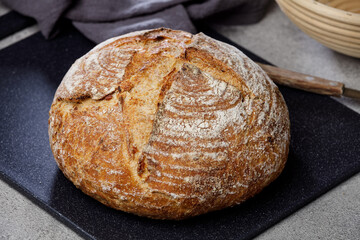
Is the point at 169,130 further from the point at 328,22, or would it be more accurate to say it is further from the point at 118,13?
the point at 118,13

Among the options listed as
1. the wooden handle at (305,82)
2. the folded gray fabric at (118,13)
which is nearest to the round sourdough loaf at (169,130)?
the wooden handle at (305,82)

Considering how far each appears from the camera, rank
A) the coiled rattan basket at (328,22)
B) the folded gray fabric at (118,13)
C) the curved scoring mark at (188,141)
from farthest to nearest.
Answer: the folded gray fabric at (118,13)
the coiled rattan basket at (328,22)
the curved scoring mark at (188,141)

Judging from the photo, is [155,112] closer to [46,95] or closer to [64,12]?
[46,95]

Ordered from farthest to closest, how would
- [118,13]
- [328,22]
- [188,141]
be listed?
[118,13] < [328,22] < [188,141]

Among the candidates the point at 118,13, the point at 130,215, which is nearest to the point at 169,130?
the point at 130,215

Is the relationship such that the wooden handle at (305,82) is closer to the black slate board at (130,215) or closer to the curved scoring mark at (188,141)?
the black slate board at (130,215)

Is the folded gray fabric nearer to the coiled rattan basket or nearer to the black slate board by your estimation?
the black slate board

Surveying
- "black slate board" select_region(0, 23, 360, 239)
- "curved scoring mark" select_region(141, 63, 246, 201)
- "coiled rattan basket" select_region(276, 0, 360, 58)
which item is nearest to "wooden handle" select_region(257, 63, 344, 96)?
"black slate board" select_region(0, 23, 360, 239)
